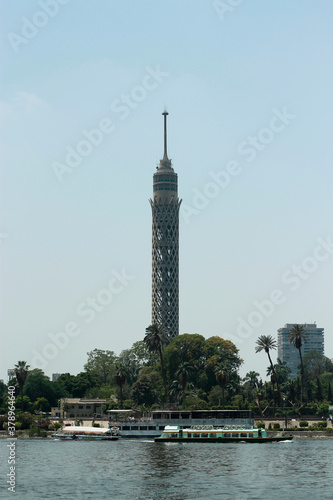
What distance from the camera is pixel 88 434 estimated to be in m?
158

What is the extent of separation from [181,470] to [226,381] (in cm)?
8813

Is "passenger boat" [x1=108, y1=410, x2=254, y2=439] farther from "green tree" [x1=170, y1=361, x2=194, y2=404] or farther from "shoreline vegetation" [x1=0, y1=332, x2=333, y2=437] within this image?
"green tree" [x1=170, y1=361, x2=194, y2=404]

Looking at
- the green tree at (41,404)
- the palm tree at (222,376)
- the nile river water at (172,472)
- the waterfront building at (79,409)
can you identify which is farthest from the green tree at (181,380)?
the nile river water at (172,472)

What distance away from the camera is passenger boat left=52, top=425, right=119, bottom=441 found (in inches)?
6038

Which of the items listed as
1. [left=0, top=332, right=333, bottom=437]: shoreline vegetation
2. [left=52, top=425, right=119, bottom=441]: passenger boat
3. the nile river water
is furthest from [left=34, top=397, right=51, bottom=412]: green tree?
the nile river water

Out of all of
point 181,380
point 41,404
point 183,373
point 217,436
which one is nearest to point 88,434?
point 217,436

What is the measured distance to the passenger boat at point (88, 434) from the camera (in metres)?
153

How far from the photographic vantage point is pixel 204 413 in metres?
154

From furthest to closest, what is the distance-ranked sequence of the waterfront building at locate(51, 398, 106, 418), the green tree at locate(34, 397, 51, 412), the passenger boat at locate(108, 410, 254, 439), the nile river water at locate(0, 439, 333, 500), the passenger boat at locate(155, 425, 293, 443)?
the waterfront building at locate(51, 398, 106, 418) < the green tree at locate(34, 397, 51, 412) < the passenger boat at locate(108, 410, 254, 439) < the passenger boat at locate(155, 425, 293, 443) < the nile river water at locate(0, 439, 333, 500)

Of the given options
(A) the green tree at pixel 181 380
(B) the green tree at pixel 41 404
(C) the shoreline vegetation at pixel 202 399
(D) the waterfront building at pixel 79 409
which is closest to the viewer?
(C) the shoreline vegetation at pixel 202 399

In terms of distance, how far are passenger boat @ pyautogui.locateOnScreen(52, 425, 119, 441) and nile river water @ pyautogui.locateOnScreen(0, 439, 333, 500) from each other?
25103 mm

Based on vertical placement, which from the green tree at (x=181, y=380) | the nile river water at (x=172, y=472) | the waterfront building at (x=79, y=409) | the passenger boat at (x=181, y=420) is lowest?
the nile river water at (x=172, y=472)

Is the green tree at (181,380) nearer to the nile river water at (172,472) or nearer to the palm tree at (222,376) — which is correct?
the palm tree at (222,376)

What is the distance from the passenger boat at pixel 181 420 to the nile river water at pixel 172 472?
2369cm
